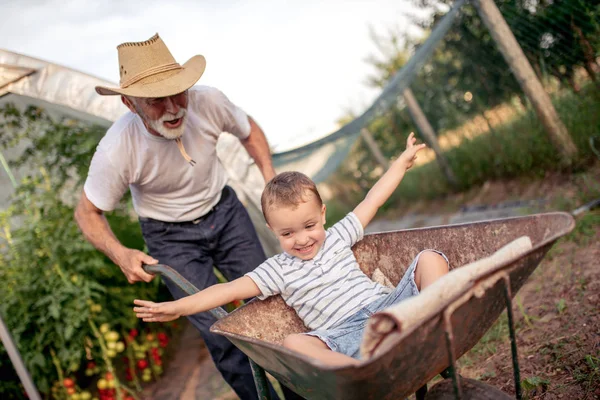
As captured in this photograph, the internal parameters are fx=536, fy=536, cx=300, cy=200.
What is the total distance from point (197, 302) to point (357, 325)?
54 centimetres

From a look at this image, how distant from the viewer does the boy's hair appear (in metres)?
1.85

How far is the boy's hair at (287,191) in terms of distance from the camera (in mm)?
1848

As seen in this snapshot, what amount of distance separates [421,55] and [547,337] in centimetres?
280

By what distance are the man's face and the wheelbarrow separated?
0.61m

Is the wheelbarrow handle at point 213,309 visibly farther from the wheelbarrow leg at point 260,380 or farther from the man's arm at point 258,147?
the man's arm at point 258,147

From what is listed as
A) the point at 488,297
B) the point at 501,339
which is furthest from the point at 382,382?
the point at 501,339

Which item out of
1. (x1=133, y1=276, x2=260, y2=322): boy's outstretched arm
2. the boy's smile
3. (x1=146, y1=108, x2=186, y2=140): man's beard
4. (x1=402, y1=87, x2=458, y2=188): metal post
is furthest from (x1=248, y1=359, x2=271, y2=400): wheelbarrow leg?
(x1=402, y1=87, x2=458, y2=188): metal post

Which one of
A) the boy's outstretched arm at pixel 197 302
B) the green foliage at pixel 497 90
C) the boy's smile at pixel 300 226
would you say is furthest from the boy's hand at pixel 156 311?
the green foliage at pixel 497 90

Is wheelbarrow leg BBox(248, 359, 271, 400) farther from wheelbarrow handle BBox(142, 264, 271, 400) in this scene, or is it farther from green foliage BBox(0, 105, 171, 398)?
green foliage BBox(0, 105, 171, 398)

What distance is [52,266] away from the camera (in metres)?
3.69

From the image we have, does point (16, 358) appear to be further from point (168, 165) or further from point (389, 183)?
point (389, 183)

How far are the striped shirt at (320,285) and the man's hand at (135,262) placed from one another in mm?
514

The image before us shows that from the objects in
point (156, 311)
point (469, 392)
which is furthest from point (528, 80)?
point (156, 311)

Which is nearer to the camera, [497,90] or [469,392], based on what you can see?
[469,392]
